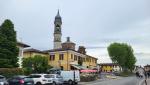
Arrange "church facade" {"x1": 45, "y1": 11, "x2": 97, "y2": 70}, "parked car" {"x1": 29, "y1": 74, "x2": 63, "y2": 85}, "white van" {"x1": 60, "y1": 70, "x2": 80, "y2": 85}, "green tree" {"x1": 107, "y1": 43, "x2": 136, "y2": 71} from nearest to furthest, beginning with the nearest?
"parked car" {"x1": 29, "y1": 74, "x2": 63, "y2": 85}
"white van" {"x1": 60, "y1": 70, "x2": 80, "y2": 85}
"church facade" {"x1": 45, "y1": 11, "x2": 97, "y2": 70}
"green tree" {"x1": 107, "y1": 43, "x2": 136, "y2": 71}

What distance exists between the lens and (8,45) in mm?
48344

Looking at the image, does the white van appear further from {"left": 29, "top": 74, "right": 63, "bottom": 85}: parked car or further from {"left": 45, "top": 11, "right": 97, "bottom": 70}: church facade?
{"left": 45, "top": 11, "right": 97, "bottom": 70}: church facade

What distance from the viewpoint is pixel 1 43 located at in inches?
1889

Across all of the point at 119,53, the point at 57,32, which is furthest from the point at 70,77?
the point at 119,53

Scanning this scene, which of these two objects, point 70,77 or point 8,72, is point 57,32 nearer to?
point 70,77

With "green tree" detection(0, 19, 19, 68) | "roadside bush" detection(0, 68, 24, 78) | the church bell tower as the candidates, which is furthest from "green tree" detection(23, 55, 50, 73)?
the church bell tower

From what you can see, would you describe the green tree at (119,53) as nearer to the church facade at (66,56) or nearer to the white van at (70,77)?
the church facade at (66,56)

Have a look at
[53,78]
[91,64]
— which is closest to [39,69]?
[53,78]

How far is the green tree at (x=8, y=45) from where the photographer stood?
47.7m

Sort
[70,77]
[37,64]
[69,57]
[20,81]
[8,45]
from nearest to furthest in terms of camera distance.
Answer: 1. [20,81]
2. [8,45]
3. [70,77]
4. [37,64]
5. [69,57]

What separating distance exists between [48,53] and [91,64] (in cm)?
1927

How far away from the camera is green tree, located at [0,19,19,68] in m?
47.7

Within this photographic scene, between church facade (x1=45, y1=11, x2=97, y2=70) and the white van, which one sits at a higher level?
church facade (x1=45, y1=11, x2=97, y2=70)

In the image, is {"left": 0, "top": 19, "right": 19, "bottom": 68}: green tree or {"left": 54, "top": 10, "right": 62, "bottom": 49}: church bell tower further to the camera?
{"left": 54, "top": 10, "right": 62, "bottom": 49}: church bell tower
